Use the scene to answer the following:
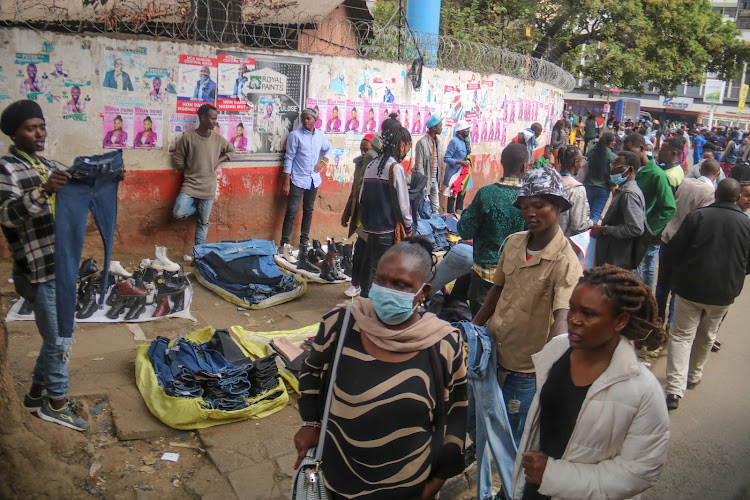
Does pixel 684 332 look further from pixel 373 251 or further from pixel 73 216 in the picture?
pixel 73 216

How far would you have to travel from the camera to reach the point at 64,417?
4.13m

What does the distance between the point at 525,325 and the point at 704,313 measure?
118 inches

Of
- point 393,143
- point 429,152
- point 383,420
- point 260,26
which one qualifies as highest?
point 260,26

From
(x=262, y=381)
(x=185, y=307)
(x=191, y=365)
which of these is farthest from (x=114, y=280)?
(x=262, y=381)

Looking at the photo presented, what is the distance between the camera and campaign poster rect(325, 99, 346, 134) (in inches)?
364

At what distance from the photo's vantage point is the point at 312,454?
2523mm

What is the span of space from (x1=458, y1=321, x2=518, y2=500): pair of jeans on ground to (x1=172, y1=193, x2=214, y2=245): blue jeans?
5071mm

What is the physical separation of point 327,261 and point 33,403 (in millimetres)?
4231

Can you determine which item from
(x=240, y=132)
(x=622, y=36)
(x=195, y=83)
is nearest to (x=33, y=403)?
(x=195, y=83)

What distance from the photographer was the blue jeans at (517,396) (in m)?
3.41

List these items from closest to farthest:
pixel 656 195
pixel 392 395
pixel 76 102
→ pixel 392 395 → pixel 656 195 → pixel 76 102

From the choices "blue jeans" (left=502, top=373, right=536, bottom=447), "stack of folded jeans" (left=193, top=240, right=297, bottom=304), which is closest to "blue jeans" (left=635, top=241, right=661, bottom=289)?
"stack of folded jeans" (left=193, top=240, right=297, bottom=304)

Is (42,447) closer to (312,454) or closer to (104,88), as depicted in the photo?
(312,454)

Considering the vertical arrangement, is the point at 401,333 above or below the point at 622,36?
below
